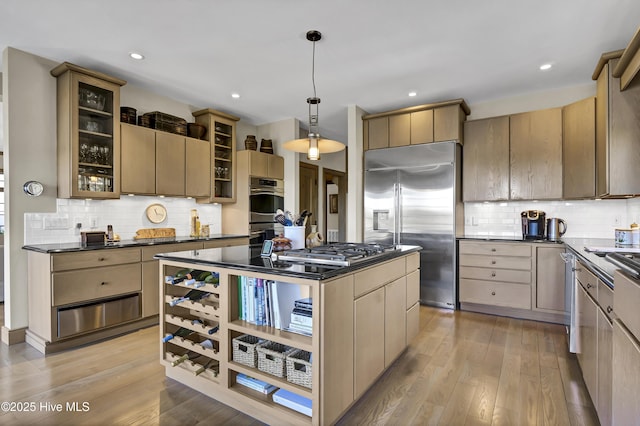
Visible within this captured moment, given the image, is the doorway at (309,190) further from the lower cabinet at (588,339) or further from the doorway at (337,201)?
the lower cabinet at (588,339)

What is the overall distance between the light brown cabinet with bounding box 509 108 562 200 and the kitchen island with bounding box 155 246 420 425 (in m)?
2.39

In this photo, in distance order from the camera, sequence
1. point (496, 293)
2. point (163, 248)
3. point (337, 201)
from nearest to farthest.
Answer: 1. point (163, 248)
2. point (496, 293)
3. point (337, 201)

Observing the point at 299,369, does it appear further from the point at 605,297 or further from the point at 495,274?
the point at 495,274

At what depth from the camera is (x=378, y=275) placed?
2086 mm

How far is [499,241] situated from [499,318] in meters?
0.84

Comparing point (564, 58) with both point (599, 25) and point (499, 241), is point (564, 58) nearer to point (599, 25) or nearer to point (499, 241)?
point (599, 25)

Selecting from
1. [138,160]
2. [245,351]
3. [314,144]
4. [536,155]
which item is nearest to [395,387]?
[245,351]

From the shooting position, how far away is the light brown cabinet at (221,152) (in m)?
4.46

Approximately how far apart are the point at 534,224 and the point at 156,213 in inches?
174

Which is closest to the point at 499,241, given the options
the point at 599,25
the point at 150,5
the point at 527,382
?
the point at 527,382

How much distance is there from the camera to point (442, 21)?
98.7 inches

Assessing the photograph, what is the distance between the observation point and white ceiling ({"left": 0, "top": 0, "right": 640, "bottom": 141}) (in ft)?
7.74

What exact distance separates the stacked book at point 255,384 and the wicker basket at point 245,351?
0.39ft

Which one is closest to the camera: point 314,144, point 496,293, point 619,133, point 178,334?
point 178,334
